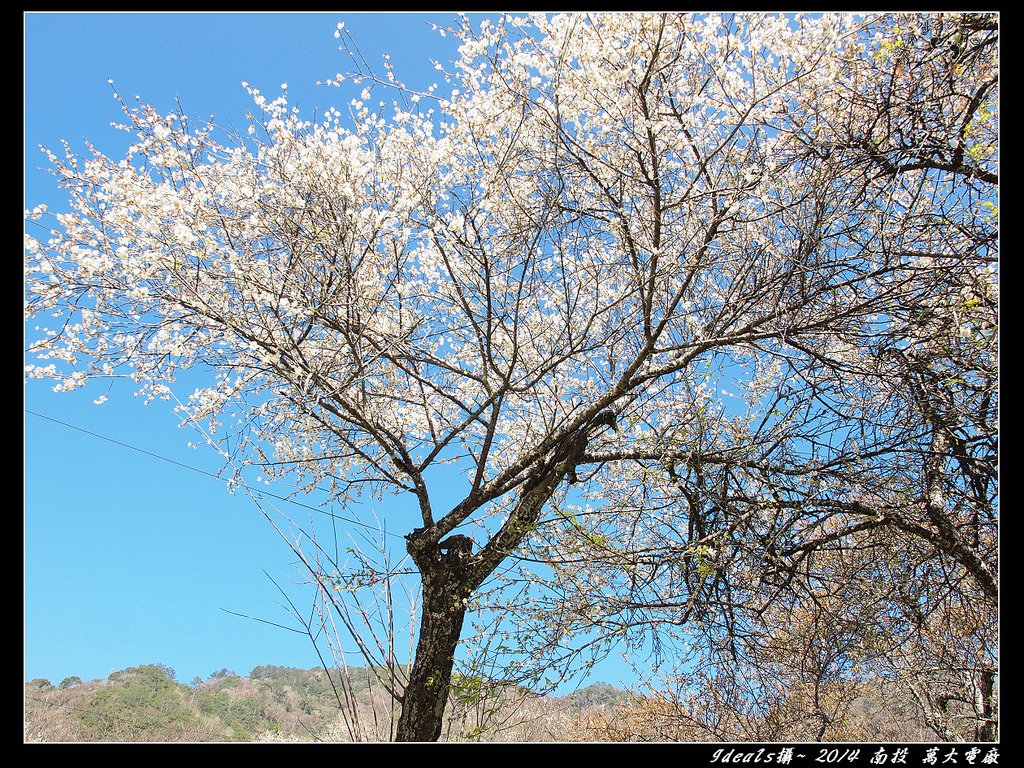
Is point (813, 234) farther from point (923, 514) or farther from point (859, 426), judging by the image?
point (923, 514)

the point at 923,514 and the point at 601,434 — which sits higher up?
the point at 601,434

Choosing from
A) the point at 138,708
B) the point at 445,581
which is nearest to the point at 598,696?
the point at 445,581

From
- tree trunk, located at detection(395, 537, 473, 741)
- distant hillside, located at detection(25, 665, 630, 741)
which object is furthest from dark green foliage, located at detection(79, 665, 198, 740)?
tree trunk, located at detection(395, 537, 473, 741)

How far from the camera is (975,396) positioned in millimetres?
3904

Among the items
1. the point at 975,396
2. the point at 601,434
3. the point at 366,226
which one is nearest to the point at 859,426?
the point at 975,396

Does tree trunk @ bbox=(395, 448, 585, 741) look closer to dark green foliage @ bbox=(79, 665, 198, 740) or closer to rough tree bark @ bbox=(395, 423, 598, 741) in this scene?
rough tree bark @ bbox=(395, 423, 598, 741)

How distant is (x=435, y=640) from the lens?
444cm

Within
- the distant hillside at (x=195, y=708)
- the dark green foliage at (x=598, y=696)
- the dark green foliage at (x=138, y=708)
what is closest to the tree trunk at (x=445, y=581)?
the distant hillside at (x=195, y=708)

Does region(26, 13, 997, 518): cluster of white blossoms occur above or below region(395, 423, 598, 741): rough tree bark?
above

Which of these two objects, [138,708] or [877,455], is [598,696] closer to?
[877,455]

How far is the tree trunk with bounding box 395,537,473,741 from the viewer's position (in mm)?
4273

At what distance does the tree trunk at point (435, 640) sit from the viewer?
14.0ft
